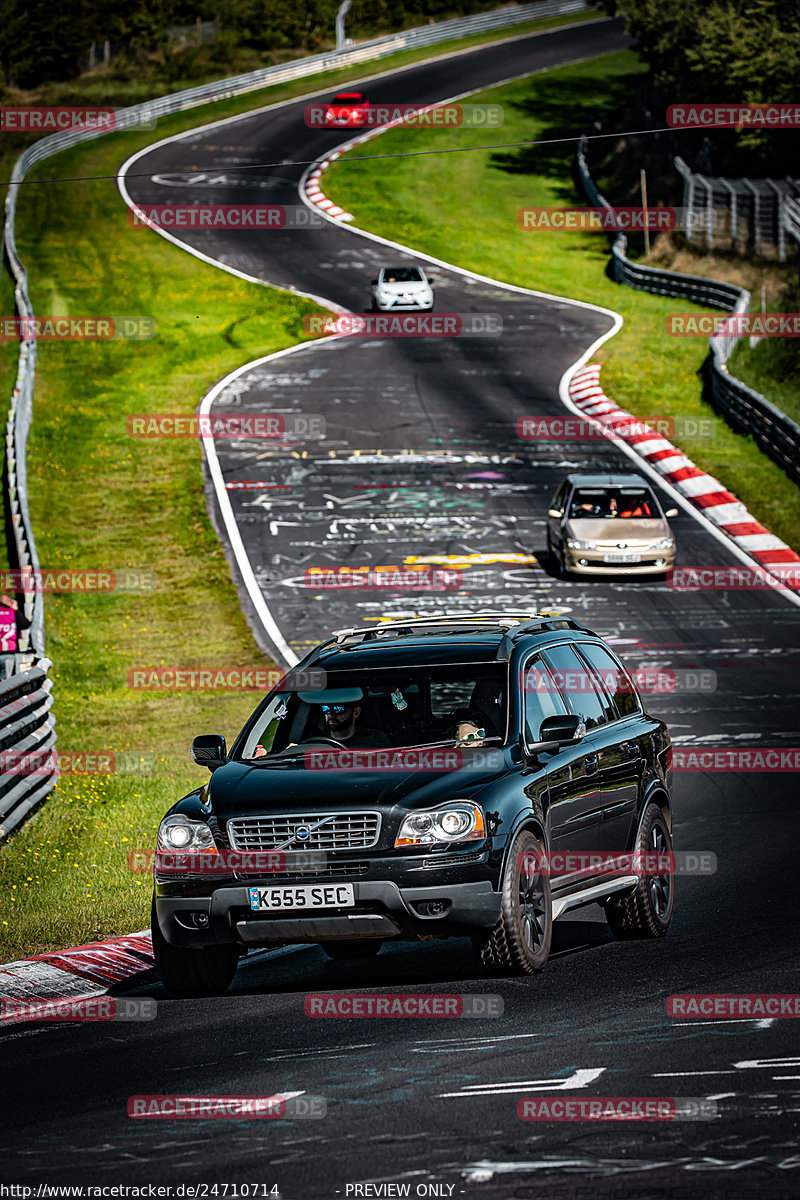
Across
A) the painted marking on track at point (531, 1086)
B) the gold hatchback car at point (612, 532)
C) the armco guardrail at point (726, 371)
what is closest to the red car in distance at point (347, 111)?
the armco guardrail at point (726, 371)

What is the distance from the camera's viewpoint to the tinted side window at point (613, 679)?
36.1ft

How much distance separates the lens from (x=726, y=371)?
38.7 m

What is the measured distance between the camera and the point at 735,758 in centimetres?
1692

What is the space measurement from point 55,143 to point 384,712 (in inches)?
2439

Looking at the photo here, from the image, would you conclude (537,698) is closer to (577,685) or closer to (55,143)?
(577,685)

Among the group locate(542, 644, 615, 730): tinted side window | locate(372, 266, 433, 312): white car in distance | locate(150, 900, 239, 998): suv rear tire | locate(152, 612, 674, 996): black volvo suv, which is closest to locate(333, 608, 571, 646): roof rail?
locate(152, 612, 674, 996): black volvo suv

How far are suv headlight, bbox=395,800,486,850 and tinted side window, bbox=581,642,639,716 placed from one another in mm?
2417

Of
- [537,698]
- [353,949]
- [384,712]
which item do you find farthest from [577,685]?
[353,949]

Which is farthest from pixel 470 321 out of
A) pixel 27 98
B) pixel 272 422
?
pixel 27 98

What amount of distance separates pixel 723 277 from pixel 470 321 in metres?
7.82

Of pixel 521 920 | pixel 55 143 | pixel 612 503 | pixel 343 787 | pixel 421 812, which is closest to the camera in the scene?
pixel 421 812

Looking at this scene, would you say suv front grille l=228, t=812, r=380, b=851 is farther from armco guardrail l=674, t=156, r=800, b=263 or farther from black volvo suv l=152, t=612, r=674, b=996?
armco guardrail l=674, t=156, r=800, b=263

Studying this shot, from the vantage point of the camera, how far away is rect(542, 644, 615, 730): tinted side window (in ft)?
34.1

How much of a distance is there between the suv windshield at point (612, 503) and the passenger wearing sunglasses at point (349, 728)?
18.1 meters
